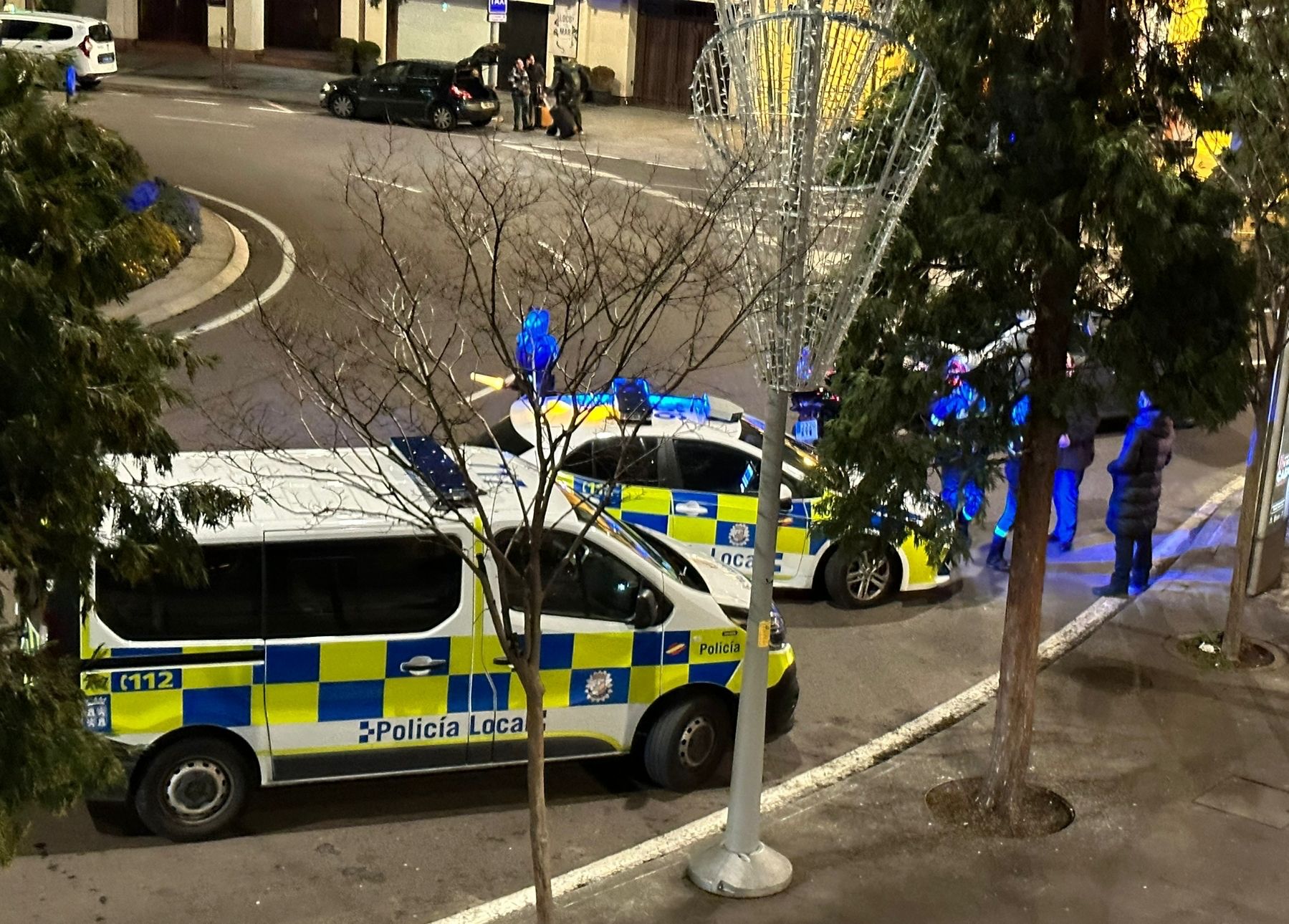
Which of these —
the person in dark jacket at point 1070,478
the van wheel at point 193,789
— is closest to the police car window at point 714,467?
the person in dark jacket at point 1070,478

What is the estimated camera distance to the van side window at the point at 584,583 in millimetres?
8078

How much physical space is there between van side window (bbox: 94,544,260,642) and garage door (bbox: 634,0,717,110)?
34.4 m

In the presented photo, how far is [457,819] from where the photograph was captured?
8.23 meters

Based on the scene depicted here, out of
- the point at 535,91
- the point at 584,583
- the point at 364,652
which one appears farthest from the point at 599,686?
the point at 535,91

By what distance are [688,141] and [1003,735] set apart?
27217 mm

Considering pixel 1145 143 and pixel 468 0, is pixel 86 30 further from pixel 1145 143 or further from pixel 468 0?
pixel 1145 143

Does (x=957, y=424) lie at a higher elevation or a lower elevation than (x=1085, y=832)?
higher

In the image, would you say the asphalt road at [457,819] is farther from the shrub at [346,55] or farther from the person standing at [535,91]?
the shrub at [346,55]

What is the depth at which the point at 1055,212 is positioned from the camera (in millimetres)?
7324

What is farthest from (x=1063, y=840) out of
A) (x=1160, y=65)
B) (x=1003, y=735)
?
(x=1160, y=65)

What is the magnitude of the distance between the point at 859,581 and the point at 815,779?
2.71 metres

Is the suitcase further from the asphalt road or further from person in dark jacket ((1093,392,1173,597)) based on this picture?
person in dark jacket ((1093,392,1173,597))

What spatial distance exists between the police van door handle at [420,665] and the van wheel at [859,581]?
4.14 metres

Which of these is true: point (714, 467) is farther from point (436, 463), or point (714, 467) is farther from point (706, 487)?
point (436, 463)
